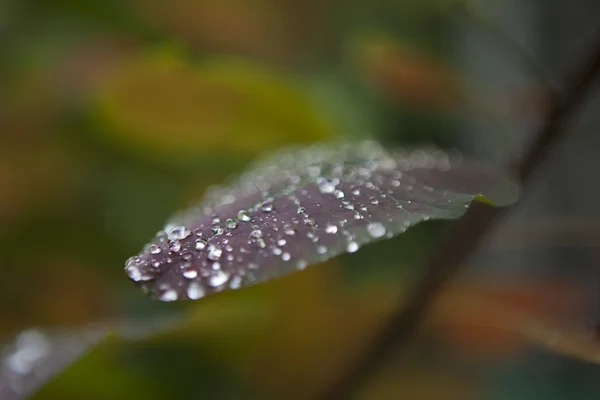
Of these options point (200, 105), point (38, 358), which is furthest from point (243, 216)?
point (200, 105)

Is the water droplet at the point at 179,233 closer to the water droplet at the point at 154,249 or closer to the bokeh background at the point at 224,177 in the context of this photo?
the water droplet at the point at 154,249

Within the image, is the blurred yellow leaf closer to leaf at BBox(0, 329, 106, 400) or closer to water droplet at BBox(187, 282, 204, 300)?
leaf at BBox(0, 329, 106, 400)

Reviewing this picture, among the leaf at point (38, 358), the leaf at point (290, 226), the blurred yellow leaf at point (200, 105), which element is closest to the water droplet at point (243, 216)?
the leaf at point (290, 226)

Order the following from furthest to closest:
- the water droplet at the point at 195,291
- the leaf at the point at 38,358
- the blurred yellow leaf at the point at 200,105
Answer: the blurred yellow leaf at the point at 200,105
the leaf at the point at 38,358
the water droplet at the point at 195,291

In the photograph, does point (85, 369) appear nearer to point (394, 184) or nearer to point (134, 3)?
point (394, 184)

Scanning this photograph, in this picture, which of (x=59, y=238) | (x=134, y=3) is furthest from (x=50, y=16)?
(x=59, y=238)
